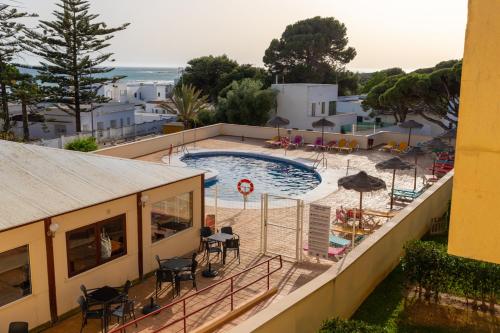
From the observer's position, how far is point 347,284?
385 inches

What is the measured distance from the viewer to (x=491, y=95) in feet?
15.6

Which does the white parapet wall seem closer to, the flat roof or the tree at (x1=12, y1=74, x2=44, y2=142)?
the flat roof

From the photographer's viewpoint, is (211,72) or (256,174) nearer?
(256,174)

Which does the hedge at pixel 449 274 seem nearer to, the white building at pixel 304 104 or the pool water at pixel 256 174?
the pool water at pixel 256 174

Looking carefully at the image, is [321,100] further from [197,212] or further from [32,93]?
[197,212]

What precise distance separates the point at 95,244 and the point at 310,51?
5643 cm

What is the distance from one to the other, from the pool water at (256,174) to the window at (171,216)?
7657 millimetres

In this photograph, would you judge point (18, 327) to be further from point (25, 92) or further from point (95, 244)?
point (25, 92)

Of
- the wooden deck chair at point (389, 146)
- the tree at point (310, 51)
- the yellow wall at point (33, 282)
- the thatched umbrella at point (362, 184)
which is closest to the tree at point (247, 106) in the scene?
the wooden deck chair at point (389, 146)

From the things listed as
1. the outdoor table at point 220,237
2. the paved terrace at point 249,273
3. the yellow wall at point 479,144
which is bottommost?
the paved terrace at point 249,273

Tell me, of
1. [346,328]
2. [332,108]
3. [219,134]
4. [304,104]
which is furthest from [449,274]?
[332,108]

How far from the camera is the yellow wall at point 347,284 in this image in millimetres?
7629

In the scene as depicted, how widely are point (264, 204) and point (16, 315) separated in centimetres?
633

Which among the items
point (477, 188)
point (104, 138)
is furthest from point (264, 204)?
point (104, 138)
